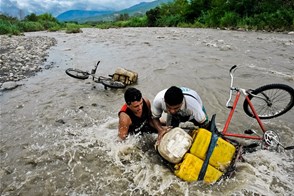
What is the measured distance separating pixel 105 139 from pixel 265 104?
Answer: 3.07m

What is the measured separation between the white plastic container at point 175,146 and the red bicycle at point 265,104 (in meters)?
0.83

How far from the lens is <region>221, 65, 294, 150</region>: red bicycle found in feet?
13.9

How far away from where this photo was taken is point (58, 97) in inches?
291

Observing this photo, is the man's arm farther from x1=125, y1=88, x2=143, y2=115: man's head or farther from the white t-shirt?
the white t-shirt

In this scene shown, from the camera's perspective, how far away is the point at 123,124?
4.31m

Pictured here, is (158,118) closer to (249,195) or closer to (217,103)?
(249,195)

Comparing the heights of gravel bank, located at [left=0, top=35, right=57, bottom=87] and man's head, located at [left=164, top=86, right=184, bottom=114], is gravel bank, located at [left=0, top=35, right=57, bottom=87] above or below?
below

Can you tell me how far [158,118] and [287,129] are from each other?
2684 millimetres

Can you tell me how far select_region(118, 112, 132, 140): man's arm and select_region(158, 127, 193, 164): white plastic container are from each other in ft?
2.85

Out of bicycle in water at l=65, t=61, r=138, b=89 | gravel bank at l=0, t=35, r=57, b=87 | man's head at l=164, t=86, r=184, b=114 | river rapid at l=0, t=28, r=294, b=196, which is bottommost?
river rapid at l=0, t=28, r=294, b=196

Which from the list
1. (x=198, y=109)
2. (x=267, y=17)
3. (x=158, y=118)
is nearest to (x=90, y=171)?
(x=158, y=118)

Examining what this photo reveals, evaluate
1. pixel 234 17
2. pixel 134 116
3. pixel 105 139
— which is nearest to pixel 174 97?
pixel 134 116

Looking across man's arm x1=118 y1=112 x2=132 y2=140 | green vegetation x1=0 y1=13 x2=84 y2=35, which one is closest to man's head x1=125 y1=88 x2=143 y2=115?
man's arm x1=118 y1=112 x2=132 y2=140

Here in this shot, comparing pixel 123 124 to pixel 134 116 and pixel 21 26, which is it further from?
pixel 21 26
